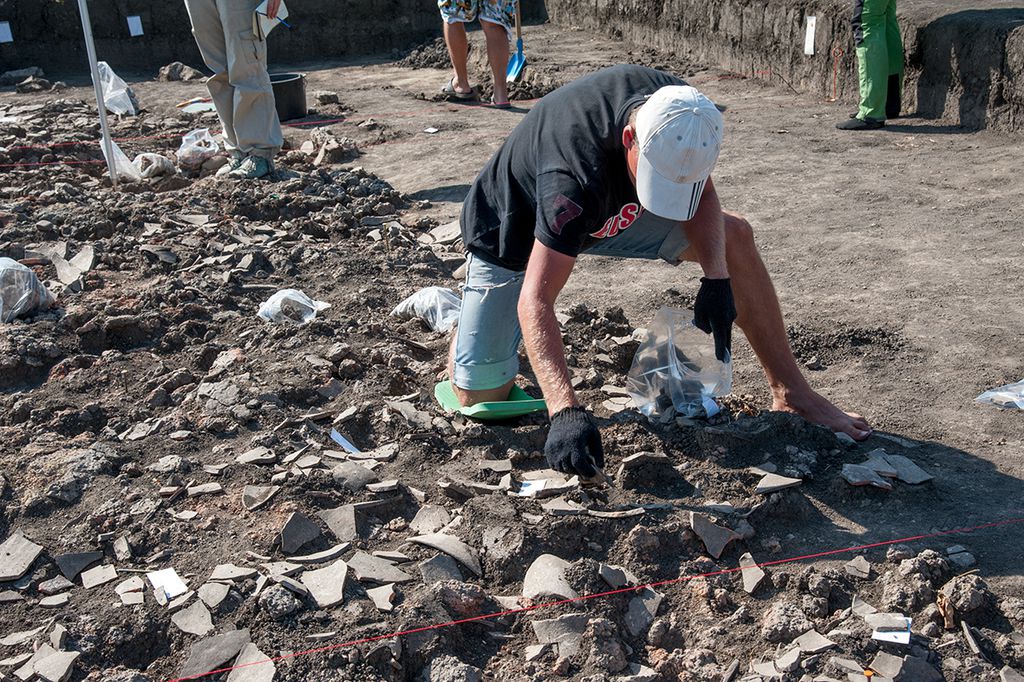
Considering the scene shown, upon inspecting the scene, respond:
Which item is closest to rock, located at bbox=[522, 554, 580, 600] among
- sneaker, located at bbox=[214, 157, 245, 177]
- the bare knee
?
the bare knee

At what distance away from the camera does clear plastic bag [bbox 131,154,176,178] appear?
6613mm

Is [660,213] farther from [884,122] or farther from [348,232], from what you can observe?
[884,122]

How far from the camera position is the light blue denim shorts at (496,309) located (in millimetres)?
3404

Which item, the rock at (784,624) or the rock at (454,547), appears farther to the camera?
the rock at (454,547)

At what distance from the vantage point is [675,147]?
2.65 metres

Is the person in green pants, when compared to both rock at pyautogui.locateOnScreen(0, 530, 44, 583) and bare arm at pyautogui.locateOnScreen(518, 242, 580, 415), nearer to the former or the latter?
bare arm at pyautogui.locateOnScreen(518, 242, 580, 415)

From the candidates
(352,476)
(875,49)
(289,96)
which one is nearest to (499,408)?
(352,476)

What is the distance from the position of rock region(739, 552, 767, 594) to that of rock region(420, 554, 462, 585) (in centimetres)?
78

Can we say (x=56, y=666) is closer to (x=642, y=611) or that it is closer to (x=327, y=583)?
(x=327, y=583)

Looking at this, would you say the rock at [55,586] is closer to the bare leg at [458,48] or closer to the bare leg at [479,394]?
the bare leg at [479,394]

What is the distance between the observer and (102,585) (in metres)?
2.75

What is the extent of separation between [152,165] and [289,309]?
2.80 meters

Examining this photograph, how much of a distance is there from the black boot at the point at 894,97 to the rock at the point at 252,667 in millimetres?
6192

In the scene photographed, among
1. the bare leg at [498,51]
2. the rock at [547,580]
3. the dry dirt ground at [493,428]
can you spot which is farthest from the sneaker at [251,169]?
the rock at [547,580]
